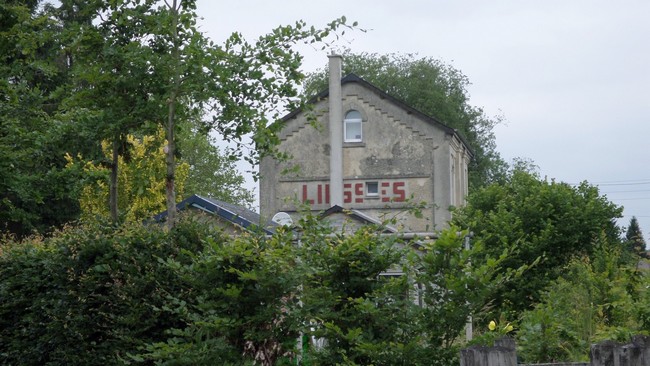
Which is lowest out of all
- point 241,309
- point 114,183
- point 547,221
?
point 241,309

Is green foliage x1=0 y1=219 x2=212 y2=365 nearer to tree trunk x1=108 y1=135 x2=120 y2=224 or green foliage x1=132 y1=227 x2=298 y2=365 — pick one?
tree trunk x1=108 y1=135 x2=120 y2=224

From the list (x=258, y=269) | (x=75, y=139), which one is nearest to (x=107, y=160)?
(x=75, y=139)

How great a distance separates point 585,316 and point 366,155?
38951mm

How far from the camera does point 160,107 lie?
53.7 feet

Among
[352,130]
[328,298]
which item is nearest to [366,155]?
[352,130]

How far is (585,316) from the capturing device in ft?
50.4

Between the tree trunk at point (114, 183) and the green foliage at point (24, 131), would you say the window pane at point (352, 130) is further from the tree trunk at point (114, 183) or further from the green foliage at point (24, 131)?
the tree trunk at point (114, 183)

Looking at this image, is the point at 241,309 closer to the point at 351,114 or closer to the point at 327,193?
the point at 351,114

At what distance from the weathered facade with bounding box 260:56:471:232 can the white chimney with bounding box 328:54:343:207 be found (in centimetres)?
5

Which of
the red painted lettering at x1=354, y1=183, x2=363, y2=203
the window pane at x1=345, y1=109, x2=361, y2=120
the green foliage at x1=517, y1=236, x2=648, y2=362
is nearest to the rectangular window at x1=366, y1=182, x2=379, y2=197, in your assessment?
the red painted lettering at x1=354, y1=183, x2=363, y2=203

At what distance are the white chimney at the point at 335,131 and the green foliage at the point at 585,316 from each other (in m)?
28.8

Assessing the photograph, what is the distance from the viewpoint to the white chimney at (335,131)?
5209cm

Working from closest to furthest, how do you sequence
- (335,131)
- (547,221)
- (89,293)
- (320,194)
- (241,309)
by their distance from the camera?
1. (241,309)
2. (89,293)
3. (547,221)
4. (335,131)
5. (320,194)

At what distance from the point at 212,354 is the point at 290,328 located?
712 millimetres
